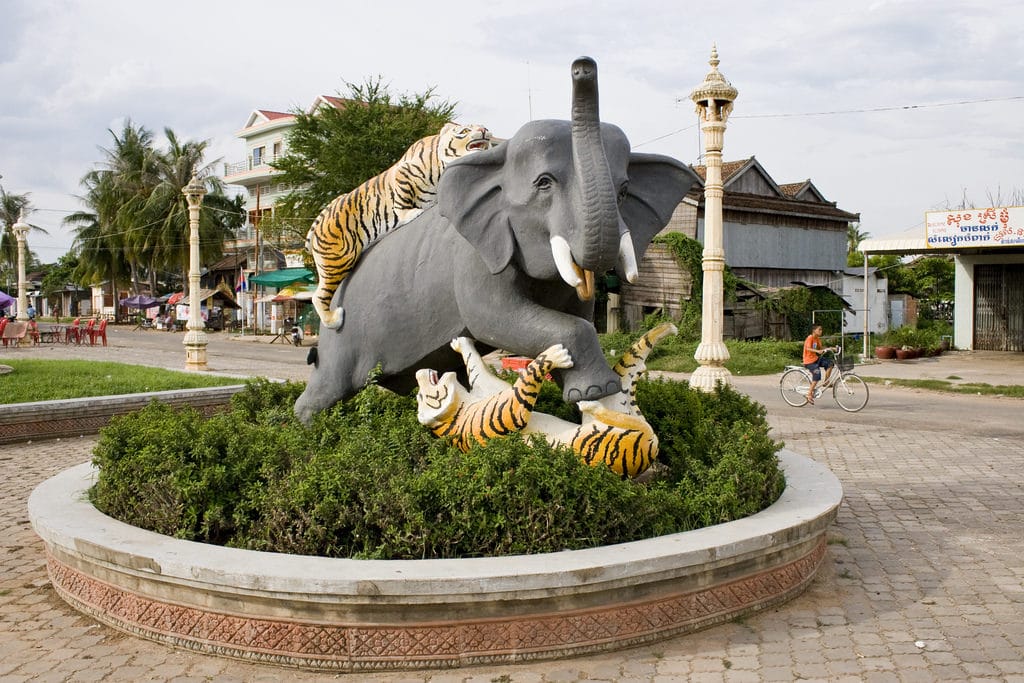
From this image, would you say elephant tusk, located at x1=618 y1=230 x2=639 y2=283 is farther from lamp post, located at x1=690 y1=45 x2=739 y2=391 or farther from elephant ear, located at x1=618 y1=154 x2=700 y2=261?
lamp post, located at x1=690 y1=45 x2=739 y2=391

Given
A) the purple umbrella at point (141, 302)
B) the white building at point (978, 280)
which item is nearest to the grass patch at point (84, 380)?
the white building at point (978, 280)

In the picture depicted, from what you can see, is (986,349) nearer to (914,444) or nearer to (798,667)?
(914,444)

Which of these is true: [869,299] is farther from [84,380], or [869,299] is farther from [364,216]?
[364,216]

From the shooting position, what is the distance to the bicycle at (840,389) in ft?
45.5

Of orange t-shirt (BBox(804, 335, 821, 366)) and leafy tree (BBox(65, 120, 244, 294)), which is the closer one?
orange t-shirt (BBox(804, 335, 821, 366))

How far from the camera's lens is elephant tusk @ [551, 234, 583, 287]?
177 inches

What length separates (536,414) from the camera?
5109mm

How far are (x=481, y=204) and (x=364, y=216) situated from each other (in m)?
1.66

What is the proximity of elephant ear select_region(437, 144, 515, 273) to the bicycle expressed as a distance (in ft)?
33.9

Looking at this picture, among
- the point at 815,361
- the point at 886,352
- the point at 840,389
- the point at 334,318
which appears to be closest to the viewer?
the point at 334,318

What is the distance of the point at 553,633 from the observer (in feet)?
12.9

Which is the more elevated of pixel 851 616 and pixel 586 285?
pixel 586 285

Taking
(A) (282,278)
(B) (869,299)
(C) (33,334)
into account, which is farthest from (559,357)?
(A) (282,278)

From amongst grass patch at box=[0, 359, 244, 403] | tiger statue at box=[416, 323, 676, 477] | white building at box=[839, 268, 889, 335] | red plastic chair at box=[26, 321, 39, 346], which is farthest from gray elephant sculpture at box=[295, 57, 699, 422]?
red plastic chair at box=[26, 321, 39, 346]
